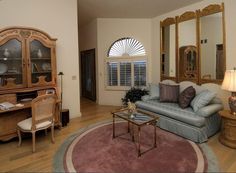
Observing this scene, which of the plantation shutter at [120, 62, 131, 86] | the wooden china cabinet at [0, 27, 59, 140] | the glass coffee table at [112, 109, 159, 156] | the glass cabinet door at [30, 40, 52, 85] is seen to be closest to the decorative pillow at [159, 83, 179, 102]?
the glass coffee table at [112, 109, 159, 156]

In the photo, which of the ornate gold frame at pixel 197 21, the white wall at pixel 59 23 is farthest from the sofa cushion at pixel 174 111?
the white wall at pixel 59 23

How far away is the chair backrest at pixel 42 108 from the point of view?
281 cm

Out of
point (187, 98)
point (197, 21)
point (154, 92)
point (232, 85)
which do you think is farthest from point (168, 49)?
point (232, 85)

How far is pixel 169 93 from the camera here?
414 centimetres

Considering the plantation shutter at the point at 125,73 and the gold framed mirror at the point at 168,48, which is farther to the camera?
the plantation shutter at the point at 125,73

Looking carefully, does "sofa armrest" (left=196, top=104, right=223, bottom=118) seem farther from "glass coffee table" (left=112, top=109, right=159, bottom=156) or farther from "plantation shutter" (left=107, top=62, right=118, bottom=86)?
"plantation shutter" (left=107, top=62, right=118, bottom=86)

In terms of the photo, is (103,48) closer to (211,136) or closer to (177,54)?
(177,54)

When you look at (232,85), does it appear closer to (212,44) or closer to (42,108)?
(212,44)

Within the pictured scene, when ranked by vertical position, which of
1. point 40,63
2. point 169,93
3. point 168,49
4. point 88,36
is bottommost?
point 169,93

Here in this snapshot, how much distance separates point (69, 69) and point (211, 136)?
337 centimetres

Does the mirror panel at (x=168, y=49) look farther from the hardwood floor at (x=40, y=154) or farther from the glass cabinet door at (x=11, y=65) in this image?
the glass cabinet door at (x=11, y=65)

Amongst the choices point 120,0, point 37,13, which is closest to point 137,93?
point 120,0

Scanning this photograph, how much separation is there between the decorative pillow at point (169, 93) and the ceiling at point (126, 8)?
2.02 m

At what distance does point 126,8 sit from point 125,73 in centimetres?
199
